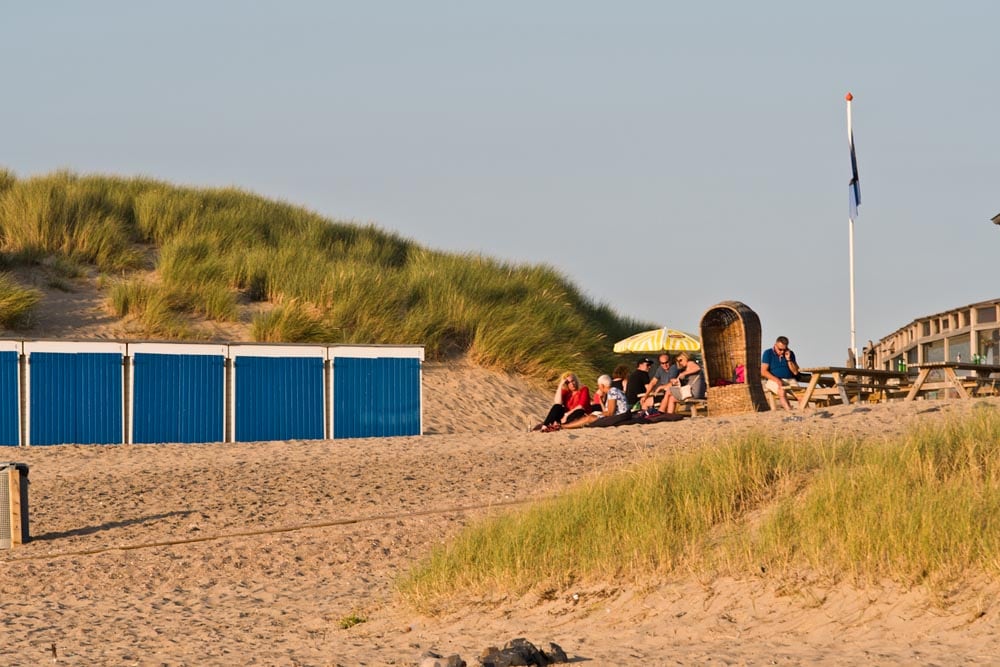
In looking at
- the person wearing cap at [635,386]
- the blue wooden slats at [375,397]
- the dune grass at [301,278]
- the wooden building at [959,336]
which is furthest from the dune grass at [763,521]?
the dune grass at [301,278]

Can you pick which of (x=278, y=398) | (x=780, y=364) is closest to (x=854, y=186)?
(x=780, y=364)

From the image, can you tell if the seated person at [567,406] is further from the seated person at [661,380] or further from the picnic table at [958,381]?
the picnic table at [958,381]

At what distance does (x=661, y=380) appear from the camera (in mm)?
17984

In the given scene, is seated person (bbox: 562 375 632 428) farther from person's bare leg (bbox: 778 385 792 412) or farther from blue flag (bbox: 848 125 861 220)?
blue flag (bbox: 848 125 861 220)

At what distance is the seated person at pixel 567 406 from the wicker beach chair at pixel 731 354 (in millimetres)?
1477

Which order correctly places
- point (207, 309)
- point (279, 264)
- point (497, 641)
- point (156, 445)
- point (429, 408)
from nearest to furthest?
point (497, 641) < point (156, 445) < point (429, 408) < point (207, 309) < point (279, 264)

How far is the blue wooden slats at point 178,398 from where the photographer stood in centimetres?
1831

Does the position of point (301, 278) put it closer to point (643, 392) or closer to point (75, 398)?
point (75, 398)

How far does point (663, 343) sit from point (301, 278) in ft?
24.5

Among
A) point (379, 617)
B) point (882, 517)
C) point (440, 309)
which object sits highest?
point (440, 309)

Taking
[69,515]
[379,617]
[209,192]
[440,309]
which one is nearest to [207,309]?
[440,309]

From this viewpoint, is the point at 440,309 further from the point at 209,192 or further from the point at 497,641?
the point at 497,641

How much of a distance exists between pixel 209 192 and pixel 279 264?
6444 mm

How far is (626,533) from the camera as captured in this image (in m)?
8.45
